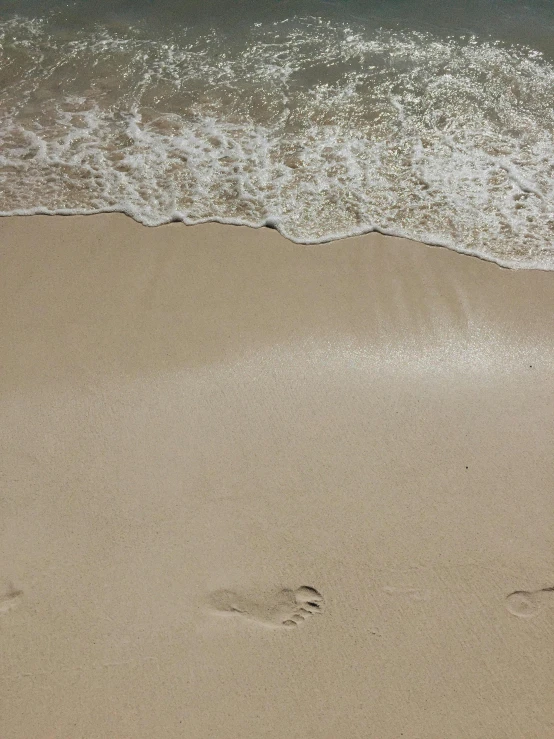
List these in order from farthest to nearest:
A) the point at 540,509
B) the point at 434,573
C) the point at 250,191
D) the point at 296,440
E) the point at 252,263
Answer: the point at 250,191
the point at 252,263
the point at 296,440
the point at 540,509
the point at 434,573

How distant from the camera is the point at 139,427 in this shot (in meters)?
3.15

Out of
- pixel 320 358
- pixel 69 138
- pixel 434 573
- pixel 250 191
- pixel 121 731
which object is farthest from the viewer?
pixel 69 138

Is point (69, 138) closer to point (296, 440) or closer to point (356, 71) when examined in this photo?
point (356, 71)

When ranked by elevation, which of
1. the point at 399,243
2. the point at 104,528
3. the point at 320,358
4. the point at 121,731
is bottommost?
the point at 121,731

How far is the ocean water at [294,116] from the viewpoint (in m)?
4.66

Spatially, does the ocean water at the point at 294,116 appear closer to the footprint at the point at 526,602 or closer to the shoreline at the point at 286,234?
the shoreline at the point at 286,234

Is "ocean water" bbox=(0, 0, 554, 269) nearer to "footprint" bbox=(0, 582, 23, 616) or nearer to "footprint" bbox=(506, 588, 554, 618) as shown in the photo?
"footprint" bbox=(506, 588, 554, 618)

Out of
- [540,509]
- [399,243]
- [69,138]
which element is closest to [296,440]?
[540,509]

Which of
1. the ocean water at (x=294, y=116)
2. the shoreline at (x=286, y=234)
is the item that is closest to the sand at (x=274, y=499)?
the shoreline at (x=286, y=234)

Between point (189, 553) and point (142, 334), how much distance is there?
4.83ft

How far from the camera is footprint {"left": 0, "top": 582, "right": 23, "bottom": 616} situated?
2.53 metres

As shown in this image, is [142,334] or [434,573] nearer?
[434,573]

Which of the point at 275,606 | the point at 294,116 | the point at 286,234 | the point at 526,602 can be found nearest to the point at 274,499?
the point at 275,606

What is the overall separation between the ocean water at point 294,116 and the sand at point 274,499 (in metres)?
0.66
